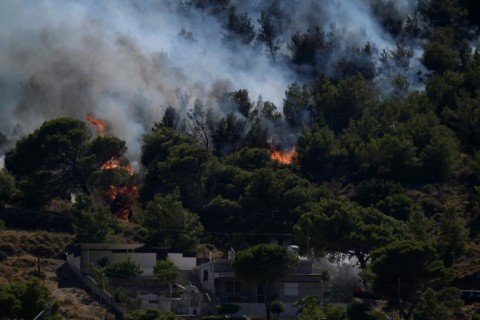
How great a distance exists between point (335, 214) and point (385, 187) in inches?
589

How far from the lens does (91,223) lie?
376ft

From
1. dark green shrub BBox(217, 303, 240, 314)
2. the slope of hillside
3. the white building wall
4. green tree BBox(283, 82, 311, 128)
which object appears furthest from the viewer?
green tree BBox(283, 82, 311, 128)

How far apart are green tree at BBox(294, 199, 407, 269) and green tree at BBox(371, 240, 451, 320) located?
9501mm

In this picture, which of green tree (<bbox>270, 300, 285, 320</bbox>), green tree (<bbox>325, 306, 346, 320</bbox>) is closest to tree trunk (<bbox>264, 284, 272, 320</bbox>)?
green tree (<bbox>270, 300, 285, 320</bbox>)

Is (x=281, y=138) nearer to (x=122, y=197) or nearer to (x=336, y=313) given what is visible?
(x=122, y=197)

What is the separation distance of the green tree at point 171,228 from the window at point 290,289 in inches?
452

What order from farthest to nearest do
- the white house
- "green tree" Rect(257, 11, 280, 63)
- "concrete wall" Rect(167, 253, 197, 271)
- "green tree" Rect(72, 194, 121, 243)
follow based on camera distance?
"green tree" Rect(257, 11, 280, 63) → "green tree" Rect(72, 194, 121, 243) → "concrete wall" Rect(167, 253, 197, 271) → the white house

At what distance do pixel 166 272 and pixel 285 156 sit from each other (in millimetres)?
37571

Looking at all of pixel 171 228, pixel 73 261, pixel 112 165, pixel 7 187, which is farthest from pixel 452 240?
pixel 7 187

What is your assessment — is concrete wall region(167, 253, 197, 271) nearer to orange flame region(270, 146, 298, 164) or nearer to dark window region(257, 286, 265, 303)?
dark window region(257, 286, 265, 303)

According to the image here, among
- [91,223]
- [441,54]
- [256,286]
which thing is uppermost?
[441,54]

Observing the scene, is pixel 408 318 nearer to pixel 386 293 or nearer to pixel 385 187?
pixel 386 293

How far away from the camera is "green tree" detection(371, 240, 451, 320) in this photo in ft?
315

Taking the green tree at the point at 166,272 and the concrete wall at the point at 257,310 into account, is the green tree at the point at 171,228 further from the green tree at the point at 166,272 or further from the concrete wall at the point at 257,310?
the concrete wall at the point at 257,310
